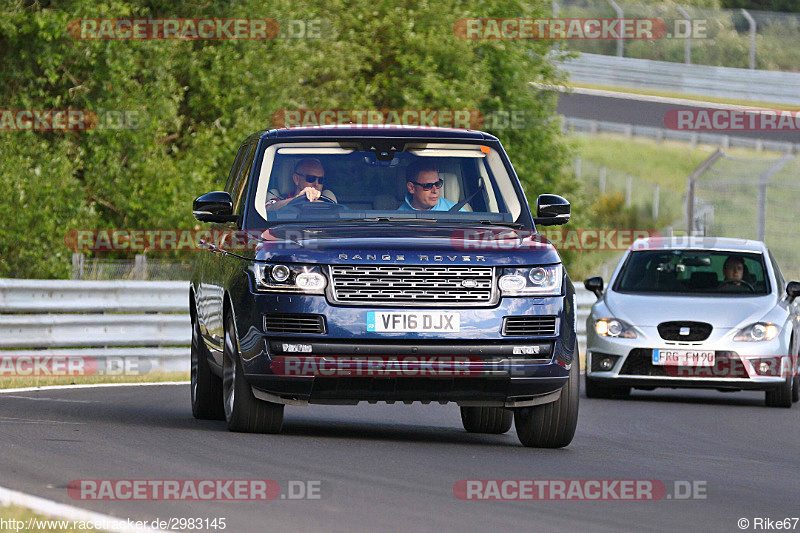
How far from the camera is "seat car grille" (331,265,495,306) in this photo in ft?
31.6

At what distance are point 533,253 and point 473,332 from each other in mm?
642

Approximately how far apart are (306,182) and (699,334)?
5.94 metres

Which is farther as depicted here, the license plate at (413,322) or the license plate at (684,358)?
the license plate at (684,358)

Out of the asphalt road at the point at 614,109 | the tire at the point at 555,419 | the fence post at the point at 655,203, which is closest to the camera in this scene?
the tire at the point at 555,419

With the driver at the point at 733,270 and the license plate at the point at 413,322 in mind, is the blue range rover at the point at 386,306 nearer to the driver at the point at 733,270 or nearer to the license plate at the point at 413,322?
the license plate at the point at 413,322

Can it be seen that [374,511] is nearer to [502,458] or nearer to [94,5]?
[502,458]

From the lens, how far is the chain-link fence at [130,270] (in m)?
22.2

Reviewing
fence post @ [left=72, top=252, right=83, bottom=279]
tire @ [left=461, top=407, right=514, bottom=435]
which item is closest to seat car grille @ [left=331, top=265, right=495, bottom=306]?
tire @ [left=461, top=407, right=514, bottom=435]

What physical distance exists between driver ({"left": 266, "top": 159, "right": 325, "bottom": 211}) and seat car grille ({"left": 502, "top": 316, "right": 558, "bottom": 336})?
5.60 ft

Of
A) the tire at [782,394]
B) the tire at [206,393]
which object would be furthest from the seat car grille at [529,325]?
the tire at [782,394]

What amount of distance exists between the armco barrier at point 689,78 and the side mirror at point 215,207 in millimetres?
43019

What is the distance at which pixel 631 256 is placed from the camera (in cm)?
1705

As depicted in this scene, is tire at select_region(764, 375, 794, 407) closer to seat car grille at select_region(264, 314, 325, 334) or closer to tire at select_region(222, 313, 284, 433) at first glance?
tire at select_region(222, 313, 284, 433)

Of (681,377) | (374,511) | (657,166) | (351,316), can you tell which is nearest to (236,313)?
(351,316)
